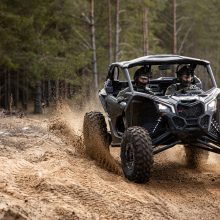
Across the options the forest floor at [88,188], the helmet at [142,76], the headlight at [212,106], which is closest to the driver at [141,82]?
the helmet at [142,76]

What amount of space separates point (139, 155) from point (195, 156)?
9.64 ft

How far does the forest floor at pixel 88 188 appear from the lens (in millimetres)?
6641

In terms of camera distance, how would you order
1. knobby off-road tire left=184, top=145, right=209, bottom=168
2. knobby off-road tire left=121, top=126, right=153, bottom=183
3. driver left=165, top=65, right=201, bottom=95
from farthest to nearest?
knobby off-road tire left=184, top=145, right=209, bottom=168
driver left=165, top=65, right=201, bottom=95
knobby off-road tire left=121, top=126, right=153, bottom=183

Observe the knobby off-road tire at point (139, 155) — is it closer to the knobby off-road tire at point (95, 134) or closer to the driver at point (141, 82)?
the driver at point (141, 82)

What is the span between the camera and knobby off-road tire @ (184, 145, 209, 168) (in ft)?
36.1

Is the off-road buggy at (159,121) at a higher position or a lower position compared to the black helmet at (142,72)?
lower

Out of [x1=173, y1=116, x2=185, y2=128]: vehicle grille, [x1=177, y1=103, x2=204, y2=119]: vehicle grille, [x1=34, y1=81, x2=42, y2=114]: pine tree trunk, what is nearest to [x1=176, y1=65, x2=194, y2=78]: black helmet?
[x1=177, y1=103, x2=204, y2=119]: vehicle grille

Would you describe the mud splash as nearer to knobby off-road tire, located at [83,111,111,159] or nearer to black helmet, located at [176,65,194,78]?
knobby off-road tire, located at [83,111,111,159]

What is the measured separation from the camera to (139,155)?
843 cm

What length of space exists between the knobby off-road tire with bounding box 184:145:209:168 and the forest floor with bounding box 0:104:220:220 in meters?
0.15

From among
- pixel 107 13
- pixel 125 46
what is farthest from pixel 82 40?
pixel 125 46

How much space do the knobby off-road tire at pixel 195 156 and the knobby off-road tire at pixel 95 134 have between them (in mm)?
1649

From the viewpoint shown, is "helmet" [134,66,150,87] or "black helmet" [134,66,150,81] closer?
"helmet" [134,66,150,87]

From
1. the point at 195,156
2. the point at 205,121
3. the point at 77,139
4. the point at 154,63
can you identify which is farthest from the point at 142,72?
the point at 77,139
